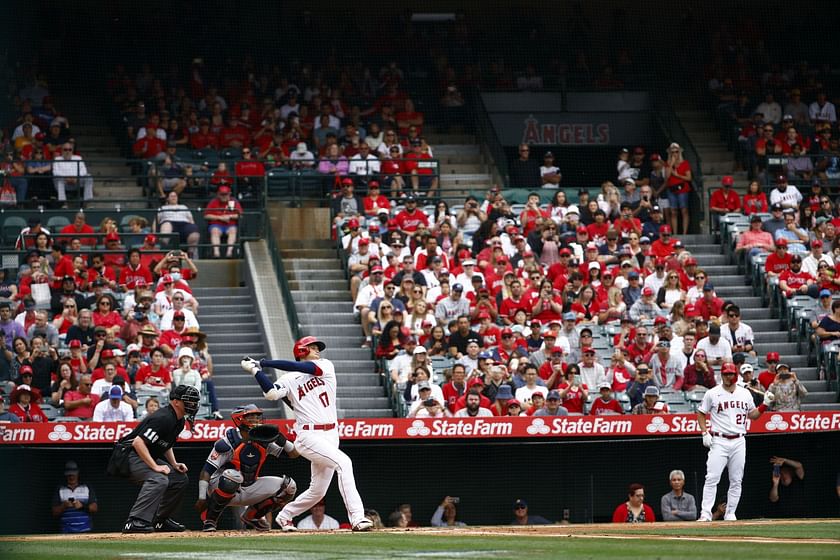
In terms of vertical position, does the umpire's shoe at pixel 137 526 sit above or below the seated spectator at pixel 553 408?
below

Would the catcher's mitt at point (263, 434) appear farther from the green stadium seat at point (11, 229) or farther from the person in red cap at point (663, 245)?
the person in red cap at point (663, 245)

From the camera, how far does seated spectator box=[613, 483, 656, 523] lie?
15.3 meters

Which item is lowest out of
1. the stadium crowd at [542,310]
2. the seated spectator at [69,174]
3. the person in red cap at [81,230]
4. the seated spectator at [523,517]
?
the seated spectator at [523,517]

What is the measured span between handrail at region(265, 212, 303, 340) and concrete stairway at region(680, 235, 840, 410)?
589 centimetres

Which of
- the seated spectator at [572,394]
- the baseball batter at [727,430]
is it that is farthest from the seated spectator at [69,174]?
the baseball batter at [727,430]

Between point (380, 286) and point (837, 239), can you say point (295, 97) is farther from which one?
point (837, 239)

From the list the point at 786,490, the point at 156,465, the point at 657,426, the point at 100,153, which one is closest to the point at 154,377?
the point at 156,465

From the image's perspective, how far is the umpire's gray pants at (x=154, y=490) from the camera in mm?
11758

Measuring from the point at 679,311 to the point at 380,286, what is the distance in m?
3.82

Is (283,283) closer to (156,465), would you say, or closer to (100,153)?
(100,153)

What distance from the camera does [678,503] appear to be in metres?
15.6

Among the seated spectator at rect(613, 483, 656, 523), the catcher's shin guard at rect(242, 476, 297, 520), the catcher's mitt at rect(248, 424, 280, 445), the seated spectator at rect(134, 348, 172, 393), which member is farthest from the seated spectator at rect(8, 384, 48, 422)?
the seated spectator at rect(613, 483, 656, 523)

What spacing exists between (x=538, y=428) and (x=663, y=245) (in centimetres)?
539

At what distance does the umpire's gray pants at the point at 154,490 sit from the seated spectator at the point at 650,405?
246 inches
